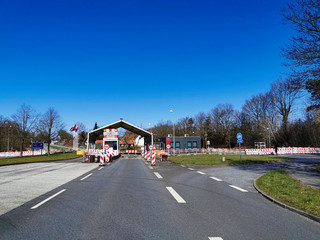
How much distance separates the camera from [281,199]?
22.3 ft

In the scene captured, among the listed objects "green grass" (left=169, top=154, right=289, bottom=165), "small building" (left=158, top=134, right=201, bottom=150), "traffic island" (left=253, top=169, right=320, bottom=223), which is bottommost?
"green grass" (left=169, top=154, right=289, bottom=165)

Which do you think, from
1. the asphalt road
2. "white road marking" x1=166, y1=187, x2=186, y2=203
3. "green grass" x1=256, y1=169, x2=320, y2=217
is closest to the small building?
"green grass" x1=256, y1=169, x2=320, y2=217

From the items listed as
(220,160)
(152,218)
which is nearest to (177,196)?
(152,218)

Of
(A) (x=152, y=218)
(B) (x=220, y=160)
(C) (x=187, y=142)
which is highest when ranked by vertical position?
(C) (x=187, y=142)

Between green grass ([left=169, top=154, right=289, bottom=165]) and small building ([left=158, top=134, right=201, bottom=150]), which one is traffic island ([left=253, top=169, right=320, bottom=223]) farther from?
small building ([left=158, top=134, right=201, bottom=150])

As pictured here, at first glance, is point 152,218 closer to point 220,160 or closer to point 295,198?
point 295,198

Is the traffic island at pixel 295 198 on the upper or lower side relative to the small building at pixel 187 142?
lower

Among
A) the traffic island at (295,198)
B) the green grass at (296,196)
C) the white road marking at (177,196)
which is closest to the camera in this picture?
the traffic island at (295,198)

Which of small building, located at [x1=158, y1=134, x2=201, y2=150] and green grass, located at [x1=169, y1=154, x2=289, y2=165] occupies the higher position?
small building, located at [x1=158, y1=134, x2=201, y2=150]

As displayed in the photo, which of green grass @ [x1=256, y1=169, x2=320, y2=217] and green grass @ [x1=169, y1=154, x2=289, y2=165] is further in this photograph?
green grass @ [x1=169, y1=154, x2=289, y2=165]

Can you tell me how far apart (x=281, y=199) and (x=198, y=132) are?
71.3m

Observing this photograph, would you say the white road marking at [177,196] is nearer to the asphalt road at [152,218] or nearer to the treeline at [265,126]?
the asphalt road at [152,218]

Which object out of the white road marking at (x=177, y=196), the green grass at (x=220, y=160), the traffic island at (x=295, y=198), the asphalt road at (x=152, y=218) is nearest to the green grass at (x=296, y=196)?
the traffic island at (x=295, y=198)

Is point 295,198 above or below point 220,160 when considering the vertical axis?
above
